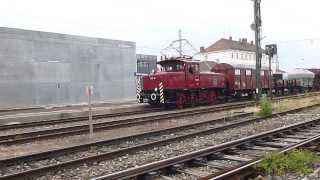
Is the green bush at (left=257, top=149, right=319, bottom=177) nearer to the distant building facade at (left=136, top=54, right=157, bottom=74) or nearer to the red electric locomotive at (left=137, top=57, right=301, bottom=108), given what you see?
the red electric locomotive at (left=137, top=57, right=301, bottom=108)

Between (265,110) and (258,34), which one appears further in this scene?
(258,34)

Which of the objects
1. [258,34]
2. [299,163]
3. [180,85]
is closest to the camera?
[299,163]

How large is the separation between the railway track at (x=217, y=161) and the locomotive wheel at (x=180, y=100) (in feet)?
44.5

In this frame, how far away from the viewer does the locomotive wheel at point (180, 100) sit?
26.5 meters

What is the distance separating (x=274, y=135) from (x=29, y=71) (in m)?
26.0

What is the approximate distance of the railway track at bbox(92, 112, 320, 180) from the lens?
7789 mm

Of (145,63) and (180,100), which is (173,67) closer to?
(180,100)

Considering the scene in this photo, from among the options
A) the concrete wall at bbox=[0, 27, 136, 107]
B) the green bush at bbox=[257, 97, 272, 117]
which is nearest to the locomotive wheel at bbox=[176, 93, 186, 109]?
the green bush at bbox=[257, 97, 272, 117]

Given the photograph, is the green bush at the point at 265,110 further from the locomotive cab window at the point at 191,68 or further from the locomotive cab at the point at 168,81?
the locomotive cab window at the point at 191,68

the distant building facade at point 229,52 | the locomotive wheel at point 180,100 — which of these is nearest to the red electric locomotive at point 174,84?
the locomotive wheel at point 180,100

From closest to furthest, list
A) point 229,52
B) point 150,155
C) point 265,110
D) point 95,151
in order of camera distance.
Answer: point 150,155 < point 95,151 < point 265,110 < point 229,52

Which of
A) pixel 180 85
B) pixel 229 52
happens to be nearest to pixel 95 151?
pixel 180 85

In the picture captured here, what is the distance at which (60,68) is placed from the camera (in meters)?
37.8

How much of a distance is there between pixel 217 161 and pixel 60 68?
30079mm
